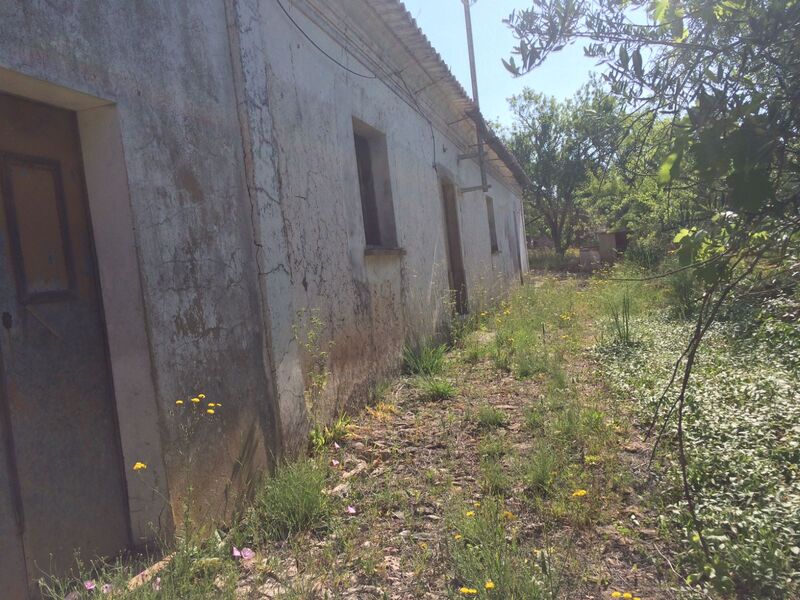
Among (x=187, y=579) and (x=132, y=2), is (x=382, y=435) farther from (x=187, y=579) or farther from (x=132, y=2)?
(x=132, y=2)

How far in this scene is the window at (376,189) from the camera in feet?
19.0

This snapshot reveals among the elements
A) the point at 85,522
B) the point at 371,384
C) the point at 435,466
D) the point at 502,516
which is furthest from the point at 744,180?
the point at 371,384

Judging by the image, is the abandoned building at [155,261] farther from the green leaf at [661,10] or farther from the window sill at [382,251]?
the green leaf at [661,10]

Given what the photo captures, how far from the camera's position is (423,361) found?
572 centimetres

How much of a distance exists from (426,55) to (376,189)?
5.91 ft

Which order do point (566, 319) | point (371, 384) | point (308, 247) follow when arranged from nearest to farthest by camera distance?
point (308, 247), point (371, 384), point (566, 319)

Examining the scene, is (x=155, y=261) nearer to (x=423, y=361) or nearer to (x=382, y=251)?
(x=382, y=251)

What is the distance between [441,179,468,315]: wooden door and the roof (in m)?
1.22

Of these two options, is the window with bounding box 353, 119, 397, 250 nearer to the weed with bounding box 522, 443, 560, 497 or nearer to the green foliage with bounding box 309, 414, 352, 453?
the green foliage with bounding box 309, 414, 352, 453

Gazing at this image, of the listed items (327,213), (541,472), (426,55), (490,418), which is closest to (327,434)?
(490,418)

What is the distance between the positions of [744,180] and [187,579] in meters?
2.39

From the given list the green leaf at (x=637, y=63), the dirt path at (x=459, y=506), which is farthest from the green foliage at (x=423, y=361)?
the green leaf at (x=637, y=63)

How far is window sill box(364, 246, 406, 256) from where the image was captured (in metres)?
4.99

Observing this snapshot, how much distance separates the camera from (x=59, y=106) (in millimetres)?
2463
